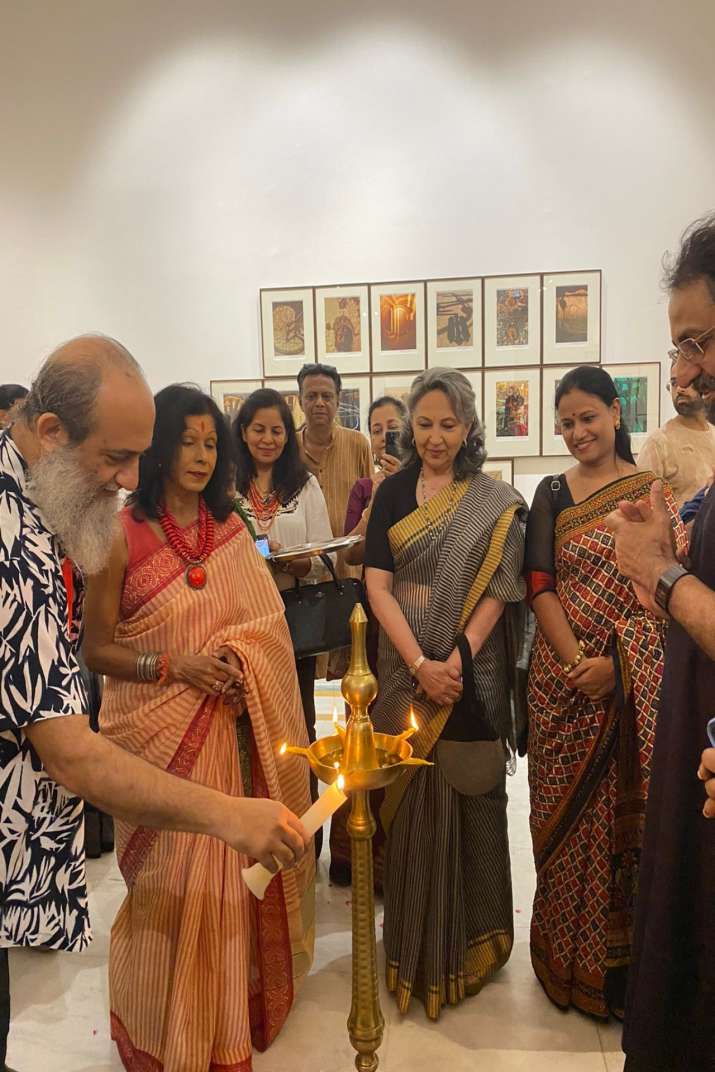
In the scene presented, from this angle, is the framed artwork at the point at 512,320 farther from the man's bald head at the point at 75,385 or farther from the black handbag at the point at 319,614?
the man's bald head at the point at 75,385

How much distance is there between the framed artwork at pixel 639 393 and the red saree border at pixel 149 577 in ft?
11.4

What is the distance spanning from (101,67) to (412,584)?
4.66m

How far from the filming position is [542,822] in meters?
2.10

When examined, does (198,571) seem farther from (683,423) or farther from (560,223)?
(560,223)

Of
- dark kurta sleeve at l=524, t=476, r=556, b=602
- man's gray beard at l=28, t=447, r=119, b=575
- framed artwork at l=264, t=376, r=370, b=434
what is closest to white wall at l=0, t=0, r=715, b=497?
framed artwork at l=264, t=376, r=370, b=434

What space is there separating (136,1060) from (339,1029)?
1.70 ft

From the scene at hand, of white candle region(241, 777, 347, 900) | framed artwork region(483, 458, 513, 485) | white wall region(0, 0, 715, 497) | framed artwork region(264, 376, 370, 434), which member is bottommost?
white candle region(241, 777, 347, 900)

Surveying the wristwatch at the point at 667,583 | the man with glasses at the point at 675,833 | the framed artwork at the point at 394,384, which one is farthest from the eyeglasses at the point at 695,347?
the framed artwork at the point at 394,384

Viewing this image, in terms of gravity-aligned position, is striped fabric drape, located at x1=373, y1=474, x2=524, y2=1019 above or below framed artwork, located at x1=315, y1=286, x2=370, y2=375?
below

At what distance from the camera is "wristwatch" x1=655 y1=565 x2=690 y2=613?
A: 4.00 ft

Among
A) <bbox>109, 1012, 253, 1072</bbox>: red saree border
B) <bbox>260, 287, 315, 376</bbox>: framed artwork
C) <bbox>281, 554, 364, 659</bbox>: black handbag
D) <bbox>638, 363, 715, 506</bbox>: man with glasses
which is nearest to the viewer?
<bbox>109, 1012, 253, 1072</bbox>: red saree border

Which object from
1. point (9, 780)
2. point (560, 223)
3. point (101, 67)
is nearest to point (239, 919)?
point (9, 780)

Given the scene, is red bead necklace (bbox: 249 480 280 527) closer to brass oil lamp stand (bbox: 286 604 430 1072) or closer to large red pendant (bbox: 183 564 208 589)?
large red pendant (bbox: 183 564 208 589)

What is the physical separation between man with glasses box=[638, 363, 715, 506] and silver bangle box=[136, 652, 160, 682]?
6.77 feet
